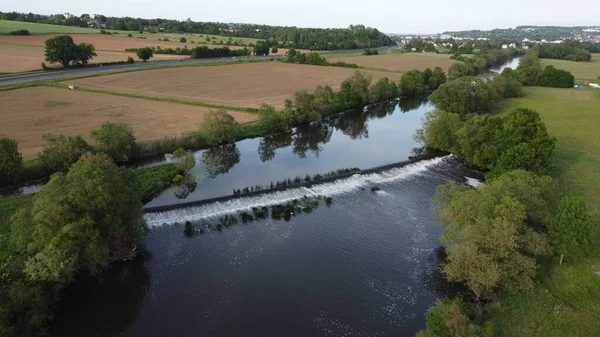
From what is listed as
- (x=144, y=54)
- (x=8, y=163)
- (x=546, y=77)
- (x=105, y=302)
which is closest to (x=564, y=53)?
(x=546, y=77)

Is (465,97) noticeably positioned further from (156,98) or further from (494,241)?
(156,98)

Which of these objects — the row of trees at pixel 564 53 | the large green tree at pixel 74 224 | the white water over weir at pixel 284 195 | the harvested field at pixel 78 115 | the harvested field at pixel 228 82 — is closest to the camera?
the large green tree at pixel 74 224

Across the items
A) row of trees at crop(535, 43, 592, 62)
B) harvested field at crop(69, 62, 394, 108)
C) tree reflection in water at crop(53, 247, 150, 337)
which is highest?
row of trees at crop(535, 43, 592, 62)

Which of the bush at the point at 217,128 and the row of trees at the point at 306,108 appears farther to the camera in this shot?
the row of trees at the point at 306,108

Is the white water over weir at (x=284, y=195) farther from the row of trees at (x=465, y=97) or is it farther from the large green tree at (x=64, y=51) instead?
the large green tree at (x=64, y=51)

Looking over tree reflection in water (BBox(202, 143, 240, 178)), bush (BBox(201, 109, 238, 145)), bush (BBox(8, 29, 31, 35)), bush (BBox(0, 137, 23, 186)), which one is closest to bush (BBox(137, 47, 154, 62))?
bush (BBox(8, 29, 31, 35))

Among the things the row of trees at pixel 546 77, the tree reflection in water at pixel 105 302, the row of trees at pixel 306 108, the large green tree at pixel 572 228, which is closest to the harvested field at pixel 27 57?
the row of trees at pixel 306 108

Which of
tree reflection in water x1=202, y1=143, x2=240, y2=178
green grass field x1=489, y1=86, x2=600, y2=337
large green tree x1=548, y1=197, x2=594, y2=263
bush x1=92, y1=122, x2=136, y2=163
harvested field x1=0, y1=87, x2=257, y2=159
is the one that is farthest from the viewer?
harvested field x1=0, y1=87, x2=257, y2=159

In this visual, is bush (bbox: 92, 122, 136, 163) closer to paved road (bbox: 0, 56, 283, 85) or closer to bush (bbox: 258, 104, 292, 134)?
bush (bbox: 258, 104, 292, 134)
